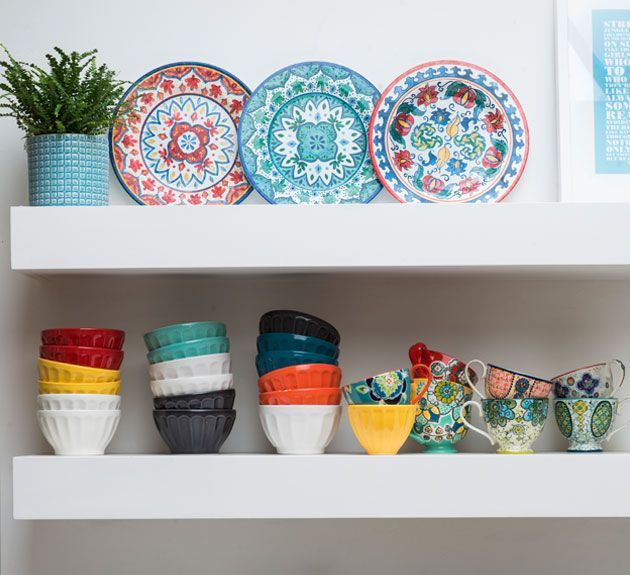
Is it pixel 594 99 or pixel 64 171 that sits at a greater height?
pixel 594 99

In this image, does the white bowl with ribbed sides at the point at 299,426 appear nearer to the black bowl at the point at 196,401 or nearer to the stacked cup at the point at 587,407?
the black bowl at the point at 196,401

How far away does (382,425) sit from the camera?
1.34m

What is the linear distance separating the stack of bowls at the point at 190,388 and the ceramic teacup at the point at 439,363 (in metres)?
0.30

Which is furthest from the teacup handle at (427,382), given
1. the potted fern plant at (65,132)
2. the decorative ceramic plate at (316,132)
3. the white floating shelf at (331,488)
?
the potted fern plant at (65,132)

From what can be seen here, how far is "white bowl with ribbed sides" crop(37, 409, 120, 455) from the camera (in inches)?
53.0

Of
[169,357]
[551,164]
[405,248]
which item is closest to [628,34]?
[551,164]

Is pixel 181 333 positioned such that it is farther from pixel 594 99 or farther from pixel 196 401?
pixel 594 99

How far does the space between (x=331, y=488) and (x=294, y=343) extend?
0.76 feet

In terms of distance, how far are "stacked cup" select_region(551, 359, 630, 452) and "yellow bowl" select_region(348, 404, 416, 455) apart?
250mm

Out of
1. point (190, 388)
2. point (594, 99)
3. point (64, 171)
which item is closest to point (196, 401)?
point (190, 388)

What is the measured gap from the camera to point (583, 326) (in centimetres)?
158

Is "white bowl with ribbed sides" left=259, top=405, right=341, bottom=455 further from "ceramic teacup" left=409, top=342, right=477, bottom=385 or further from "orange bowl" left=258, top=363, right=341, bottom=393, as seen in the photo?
"ceramic teacup" left=409, top=342, right=477, bottom=385

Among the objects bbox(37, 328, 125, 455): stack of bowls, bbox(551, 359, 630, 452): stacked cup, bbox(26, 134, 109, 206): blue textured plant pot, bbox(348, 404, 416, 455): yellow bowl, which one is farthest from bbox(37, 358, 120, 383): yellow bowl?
bbox(551, 359, 630, 452): stacked cup
